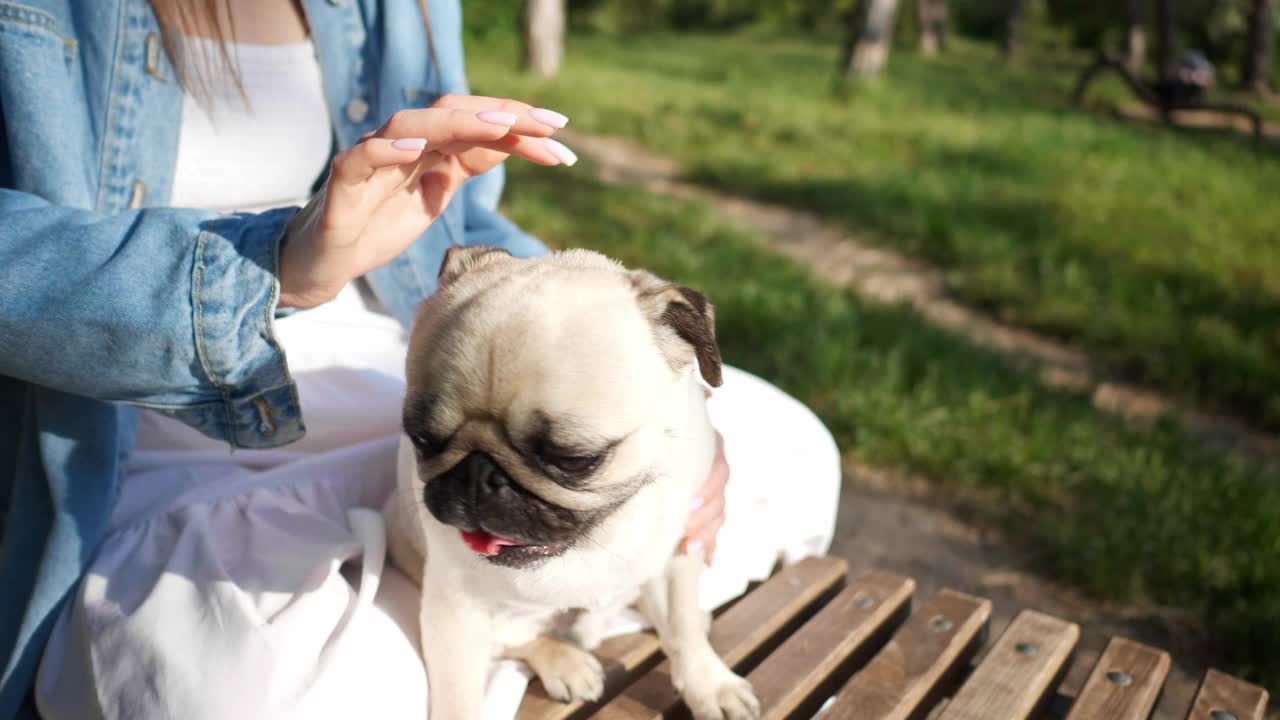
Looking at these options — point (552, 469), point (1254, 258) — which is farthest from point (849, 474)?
point (1254, 258)

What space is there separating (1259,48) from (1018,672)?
14835mm

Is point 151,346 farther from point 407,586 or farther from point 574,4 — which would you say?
point 574,4

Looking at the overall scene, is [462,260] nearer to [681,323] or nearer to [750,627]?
[681,323]

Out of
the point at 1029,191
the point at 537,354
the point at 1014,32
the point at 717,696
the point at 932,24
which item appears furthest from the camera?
the point at 932,24

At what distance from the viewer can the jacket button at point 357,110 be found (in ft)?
6.02

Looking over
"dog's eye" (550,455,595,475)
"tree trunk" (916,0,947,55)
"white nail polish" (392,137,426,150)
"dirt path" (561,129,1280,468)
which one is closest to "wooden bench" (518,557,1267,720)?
"dog's eye" (550,455,595,475)

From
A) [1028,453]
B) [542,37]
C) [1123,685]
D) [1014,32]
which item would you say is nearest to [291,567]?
[1123,685]

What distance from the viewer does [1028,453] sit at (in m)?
3.21

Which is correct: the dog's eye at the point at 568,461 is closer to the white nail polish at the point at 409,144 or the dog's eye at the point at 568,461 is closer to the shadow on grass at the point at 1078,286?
the white nail polish at the point at 409,144

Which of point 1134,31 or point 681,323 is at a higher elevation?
point 681,323

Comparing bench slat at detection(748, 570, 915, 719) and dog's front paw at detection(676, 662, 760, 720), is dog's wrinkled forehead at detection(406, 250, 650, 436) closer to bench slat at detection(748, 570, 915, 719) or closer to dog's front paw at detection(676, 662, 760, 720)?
dog's front paw at detection(676, 662, 760, 720)

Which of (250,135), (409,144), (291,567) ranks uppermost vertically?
(409,144)

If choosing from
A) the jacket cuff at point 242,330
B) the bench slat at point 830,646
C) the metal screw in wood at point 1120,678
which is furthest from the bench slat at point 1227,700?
the jacket cuff at point 242,330

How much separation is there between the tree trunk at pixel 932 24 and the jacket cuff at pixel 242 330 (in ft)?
68.6
